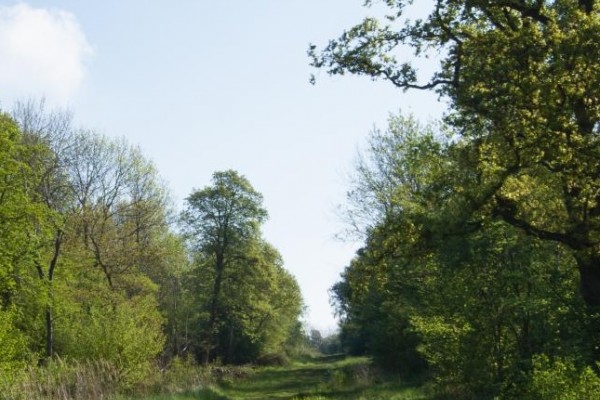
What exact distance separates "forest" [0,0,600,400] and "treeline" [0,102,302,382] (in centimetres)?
13

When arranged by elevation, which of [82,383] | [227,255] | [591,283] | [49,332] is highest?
[227,255]

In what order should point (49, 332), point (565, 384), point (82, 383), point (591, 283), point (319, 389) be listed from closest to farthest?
point (565, 384) < point (591, 283) < point (82, 383) < point (49, 332) < point (319, 389)

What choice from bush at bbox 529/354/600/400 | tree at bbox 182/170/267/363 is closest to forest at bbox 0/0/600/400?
bush at bbox 529/354/600/400

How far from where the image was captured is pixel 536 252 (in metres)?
16.1

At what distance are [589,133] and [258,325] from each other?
136ft

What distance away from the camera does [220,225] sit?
45.9 metres

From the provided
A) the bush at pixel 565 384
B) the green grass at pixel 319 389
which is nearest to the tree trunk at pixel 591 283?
the bush at pixel 565 384


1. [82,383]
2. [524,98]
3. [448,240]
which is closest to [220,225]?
[82,383]

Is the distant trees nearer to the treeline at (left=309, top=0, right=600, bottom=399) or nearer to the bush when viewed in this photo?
the treeline at (left=309, top=0, right=600, bottom=399)

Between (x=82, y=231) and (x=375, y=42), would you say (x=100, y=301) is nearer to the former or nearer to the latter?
(x=82, y=231)

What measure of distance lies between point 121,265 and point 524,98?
2559cm

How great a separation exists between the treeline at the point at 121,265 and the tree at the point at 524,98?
13164mm

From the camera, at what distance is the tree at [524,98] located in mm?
11180

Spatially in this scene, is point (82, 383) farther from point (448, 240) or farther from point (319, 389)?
point (319, 389)
